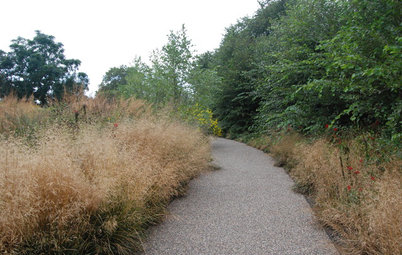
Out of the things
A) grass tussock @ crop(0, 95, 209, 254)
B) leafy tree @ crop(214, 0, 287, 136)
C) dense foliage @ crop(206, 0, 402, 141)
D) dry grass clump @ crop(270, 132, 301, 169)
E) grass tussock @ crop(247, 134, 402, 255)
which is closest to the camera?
grass tussock @ crop(0, 95, 209, 254)

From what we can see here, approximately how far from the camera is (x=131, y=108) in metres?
7.18

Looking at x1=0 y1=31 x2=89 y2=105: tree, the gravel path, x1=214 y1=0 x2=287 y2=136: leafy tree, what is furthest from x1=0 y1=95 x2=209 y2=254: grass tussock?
x1=0 y1=31 x2=89 y2=105: tree

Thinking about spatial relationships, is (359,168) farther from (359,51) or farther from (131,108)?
(131,108)

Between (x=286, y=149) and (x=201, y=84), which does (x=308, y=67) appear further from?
(x=201, y=84)

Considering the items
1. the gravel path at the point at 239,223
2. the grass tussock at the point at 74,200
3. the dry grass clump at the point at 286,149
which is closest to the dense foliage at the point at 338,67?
the dry grass clump at the point at 286,149

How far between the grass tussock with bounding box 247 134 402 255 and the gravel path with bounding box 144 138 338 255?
9.4 inches

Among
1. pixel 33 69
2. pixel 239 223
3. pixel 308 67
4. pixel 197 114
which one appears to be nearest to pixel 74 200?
pixel 239 223

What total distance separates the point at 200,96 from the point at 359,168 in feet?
26.9

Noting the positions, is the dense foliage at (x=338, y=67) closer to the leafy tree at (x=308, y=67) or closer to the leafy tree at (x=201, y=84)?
the leafy tree at (x=308, y=67)

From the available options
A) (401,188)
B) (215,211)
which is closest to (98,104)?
(215,211)

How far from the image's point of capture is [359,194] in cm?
326

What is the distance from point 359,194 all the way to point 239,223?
61.7 inches

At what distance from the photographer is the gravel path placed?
284 cm

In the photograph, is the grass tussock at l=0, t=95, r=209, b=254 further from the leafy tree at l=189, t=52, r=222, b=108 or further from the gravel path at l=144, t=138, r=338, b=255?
the leafy tree at l=189, t=52, r=222, b=108
